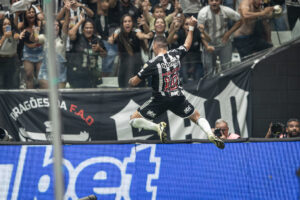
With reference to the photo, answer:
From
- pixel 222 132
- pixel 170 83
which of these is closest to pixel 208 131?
pixel 170 83

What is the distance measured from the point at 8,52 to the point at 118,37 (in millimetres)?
2300

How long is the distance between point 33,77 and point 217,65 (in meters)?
3.76

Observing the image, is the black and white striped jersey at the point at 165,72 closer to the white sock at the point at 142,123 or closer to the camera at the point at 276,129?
the white sock at the point at 142,123

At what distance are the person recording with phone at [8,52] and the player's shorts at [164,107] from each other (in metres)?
3.88

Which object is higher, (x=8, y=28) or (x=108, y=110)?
(x=8, y=28)

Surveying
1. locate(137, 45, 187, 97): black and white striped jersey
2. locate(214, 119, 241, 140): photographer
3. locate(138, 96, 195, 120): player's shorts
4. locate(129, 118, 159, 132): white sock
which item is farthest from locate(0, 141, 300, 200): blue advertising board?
locate(214, 119, 241, 140): photographer

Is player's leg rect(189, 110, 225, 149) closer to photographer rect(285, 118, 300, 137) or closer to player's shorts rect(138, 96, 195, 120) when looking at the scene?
player's shorts rect(138, 96, 195, 120)

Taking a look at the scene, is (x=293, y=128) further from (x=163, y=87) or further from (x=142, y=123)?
(x=142, y=123)

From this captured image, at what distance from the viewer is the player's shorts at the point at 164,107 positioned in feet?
29.3

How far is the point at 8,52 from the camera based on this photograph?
11.9 meters

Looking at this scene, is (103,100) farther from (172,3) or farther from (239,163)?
(239,163)

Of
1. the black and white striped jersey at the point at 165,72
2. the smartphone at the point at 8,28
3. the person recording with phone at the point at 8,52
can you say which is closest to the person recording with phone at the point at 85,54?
the person recording with phone at the point at 8,52

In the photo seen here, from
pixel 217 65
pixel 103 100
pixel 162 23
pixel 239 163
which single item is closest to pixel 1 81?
pixel 103 100

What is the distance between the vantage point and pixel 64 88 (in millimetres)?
11938
